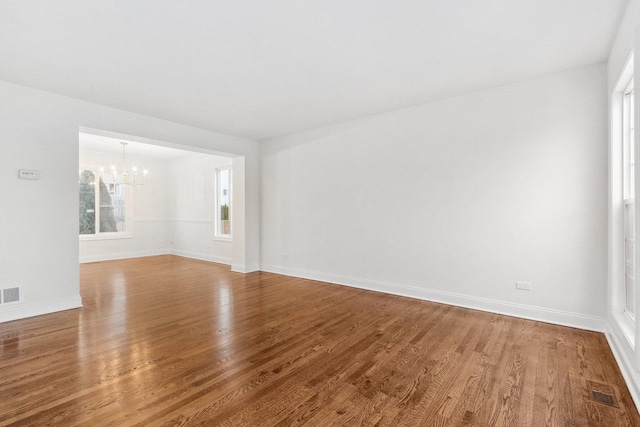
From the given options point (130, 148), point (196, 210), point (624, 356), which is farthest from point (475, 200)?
point (130, 148)

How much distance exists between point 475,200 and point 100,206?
336 inches

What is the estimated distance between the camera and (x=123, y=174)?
298 inches

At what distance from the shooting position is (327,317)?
3539mm

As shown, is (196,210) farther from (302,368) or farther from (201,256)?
(302,368)

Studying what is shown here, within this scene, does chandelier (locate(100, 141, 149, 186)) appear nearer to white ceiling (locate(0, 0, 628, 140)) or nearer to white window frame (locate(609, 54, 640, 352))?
white ceiling (locate(0, 0, 628, 140))

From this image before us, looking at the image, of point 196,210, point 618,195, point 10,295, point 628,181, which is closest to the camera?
point 628,181

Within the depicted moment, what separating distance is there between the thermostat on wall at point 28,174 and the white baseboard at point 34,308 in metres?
1.49

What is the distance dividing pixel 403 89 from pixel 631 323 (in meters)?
3.17

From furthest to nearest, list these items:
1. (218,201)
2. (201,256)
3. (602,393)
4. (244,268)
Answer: (201,256) → (218,201) → (244,268) → (602,393)

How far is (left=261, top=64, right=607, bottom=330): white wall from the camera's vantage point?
126 inches

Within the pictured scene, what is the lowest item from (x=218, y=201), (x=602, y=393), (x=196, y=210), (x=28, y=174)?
(x=602, y=393)

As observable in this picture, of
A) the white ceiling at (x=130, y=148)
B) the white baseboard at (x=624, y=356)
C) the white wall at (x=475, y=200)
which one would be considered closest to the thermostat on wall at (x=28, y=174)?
the white ceiling at (x=130, y=148)

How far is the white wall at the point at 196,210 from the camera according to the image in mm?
7578

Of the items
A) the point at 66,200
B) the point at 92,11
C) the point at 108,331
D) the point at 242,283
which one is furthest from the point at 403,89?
the point at 66,200
